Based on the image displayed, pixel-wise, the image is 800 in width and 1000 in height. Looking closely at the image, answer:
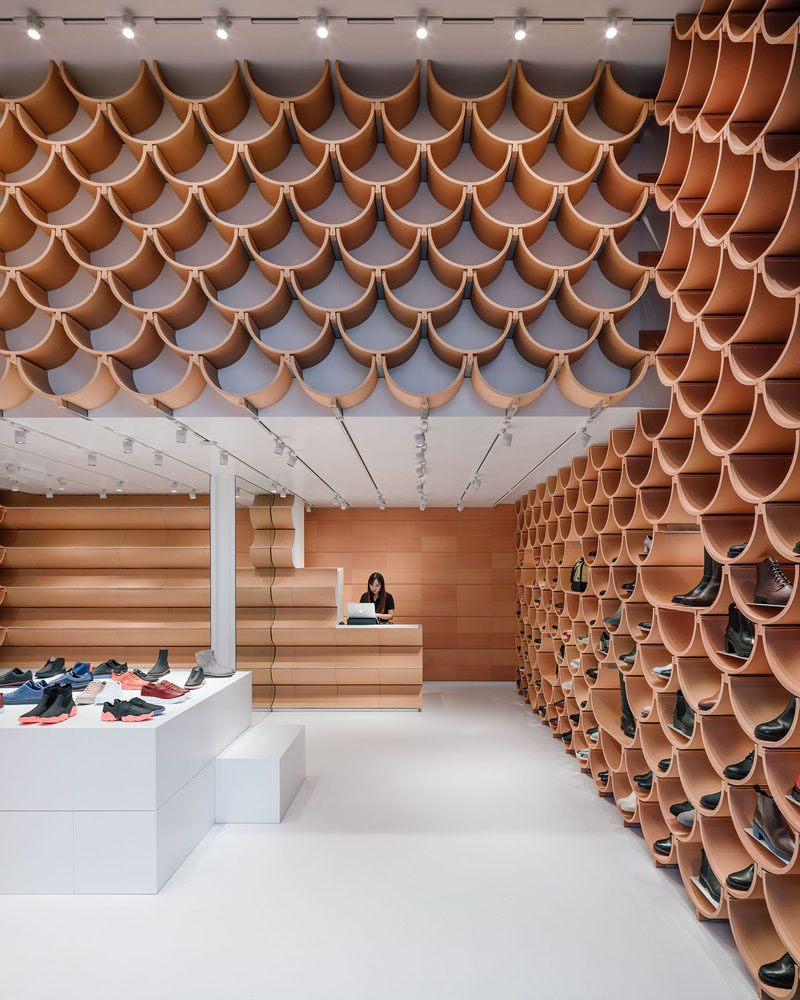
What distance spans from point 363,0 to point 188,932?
Result: 417cm

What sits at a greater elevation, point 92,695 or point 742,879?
point 92,695

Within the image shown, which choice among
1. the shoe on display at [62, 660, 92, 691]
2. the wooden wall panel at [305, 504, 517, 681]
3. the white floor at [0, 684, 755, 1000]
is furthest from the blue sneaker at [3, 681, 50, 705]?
the wooden wall panel at [305, 504, 517, 681]

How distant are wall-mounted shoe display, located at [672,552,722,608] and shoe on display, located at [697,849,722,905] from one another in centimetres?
106

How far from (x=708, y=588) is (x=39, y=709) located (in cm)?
333

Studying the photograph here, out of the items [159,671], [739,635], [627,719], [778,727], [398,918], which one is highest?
[739,635]

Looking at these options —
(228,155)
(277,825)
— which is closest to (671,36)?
(228,155)

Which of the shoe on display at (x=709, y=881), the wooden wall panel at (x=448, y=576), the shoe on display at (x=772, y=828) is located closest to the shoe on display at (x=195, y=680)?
the shoe on display at (x=709, y=881)

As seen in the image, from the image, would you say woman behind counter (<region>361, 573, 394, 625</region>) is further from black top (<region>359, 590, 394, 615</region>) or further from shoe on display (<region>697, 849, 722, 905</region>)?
shoe on display (<region>697, 849, 722, 905</region>)

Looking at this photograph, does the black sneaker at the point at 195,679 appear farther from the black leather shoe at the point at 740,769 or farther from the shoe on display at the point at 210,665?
the black leather shoe at the point at 740,769

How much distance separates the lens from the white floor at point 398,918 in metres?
2.47

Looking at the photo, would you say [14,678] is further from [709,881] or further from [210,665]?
[709,881]

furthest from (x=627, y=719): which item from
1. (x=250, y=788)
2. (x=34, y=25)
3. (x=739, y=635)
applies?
(x=34, y=25)

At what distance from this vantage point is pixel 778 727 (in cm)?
220

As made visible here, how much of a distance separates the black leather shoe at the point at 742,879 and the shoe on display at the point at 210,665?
348cm
